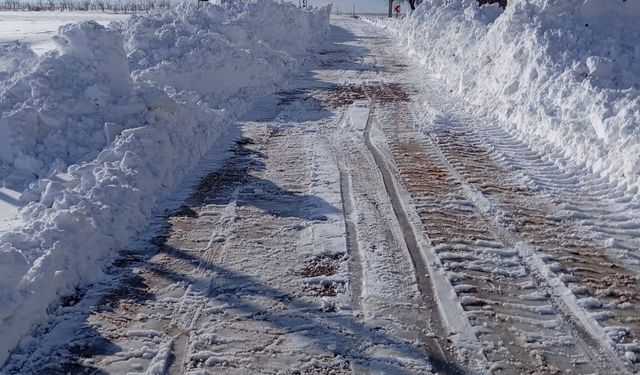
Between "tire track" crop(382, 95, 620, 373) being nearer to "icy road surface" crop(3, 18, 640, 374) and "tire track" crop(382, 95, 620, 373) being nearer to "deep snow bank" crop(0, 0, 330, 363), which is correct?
"icy road surface" crop(3, 18, 640, 374)

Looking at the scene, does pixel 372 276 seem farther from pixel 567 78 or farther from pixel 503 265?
pixel 567 78

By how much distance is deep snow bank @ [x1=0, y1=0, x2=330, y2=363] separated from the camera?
192 inches

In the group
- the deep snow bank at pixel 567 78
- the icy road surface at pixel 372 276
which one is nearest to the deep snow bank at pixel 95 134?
the icy road surface at pixel 372 276

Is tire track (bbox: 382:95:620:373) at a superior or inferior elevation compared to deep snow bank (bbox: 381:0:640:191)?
inferior

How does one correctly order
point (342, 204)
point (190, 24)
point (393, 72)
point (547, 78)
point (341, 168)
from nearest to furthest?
point (342, 204), point (341, 168), point (547, 78), point (190, 24), point (393, 72)

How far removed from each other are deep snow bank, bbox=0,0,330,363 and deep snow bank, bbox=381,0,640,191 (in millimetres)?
4657

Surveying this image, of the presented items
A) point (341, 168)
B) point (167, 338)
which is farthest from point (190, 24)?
point (167, 338)

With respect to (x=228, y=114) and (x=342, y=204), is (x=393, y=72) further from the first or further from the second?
(x=342, y=204)

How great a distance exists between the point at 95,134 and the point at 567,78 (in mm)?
6987

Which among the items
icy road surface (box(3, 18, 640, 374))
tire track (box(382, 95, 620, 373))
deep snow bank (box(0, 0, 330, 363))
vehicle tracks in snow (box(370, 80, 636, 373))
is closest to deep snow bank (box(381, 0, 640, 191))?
icy road surface (box(3, 18, 640, 374))

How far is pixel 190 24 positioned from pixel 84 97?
719cm

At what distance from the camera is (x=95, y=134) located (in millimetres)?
7828

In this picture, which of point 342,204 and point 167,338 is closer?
point 167,338

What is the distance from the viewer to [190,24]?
14914 mm
